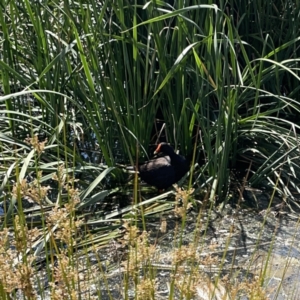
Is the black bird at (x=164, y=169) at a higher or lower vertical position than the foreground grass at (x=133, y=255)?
lower

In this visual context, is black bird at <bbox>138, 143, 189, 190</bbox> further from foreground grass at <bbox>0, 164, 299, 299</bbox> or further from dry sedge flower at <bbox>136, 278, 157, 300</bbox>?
dry sedge flower at <bbox>136, 278, 157, 300</bbox>

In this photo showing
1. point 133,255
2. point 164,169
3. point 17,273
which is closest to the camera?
point 17,273

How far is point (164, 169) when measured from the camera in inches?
134

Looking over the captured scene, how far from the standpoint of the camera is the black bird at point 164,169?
11.1 ft

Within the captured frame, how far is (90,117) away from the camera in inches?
127

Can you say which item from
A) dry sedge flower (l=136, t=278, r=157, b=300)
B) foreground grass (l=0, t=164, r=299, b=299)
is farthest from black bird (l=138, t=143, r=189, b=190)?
dry sedge flower (l=136, t=278, r=157, b=300)

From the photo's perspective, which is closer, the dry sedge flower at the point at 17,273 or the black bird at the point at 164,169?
the dry sedge flower at the point at 17,273

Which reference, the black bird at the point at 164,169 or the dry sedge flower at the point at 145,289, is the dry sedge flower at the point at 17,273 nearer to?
the dry sedge flower at the point at 145,289

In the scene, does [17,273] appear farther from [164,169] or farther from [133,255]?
[164,169]

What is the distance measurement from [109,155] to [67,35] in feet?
1.98

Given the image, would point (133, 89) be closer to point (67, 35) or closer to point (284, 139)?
point (67, 35)

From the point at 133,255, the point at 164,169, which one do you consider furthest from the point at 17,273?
the point at 164,169

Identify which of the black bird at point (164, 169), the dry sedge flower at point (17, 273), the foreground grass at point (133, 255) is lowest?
the black bird at point (164, 169)

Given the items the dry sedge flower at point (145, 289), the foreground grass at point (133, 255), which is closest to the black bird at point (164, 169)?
the foreground grass at point (133, 255)
